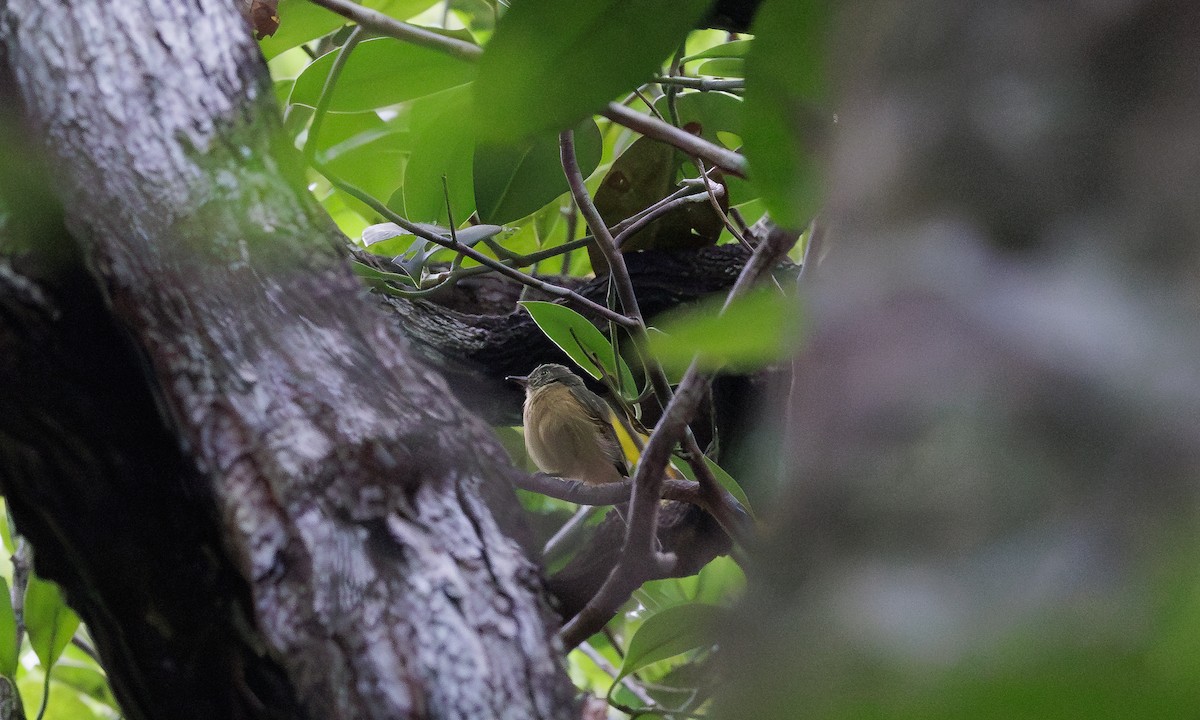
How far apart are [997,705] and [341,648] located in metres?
0.36

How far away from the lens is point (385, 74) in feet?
3.14

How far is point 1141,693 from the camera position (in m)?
0.13

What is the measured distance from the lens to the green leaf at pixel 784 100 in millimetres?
375

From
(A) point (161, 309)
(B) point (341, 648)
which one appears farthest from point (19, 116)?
(B) point (341, 648)

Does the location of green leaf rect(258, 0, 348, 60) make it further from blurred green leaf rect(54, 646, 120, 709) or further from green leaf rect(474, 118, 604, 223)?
blurred green leaf rect(54, 646, 120, 709)

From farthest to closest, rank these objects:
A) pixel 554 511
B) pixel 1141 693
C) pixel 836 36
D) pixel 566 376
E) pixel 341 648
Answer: pixel 554 511, pixel 566 376, pixel 341 648, pixel 836 36, pixel 1141 693

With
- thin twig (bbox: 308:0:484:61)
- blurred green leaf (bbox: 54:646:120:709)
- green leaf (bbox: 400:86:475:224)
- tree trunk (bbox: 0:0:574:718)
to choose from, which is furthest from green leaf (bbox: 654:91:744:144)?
blurred green leaf (bbox: 54:646:120:709)

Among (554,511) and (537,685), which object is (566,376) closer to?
(554,511)

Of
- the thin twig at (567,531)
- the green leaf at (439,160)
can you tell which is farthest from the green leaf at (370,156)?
the thin twig at (567,531)

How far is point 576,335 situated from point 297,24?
54 cm

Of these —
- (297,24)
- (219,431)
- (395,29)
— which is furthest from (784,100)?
(297,24)

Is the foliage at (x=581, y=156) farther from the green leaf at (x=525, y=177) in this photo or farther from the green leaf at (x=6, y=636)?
the green leaf at (x=6, y=636)

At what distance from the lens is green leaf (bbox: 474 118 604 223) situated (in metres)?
1.01

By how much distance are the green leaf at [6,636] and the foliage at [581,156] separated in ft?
1.70
